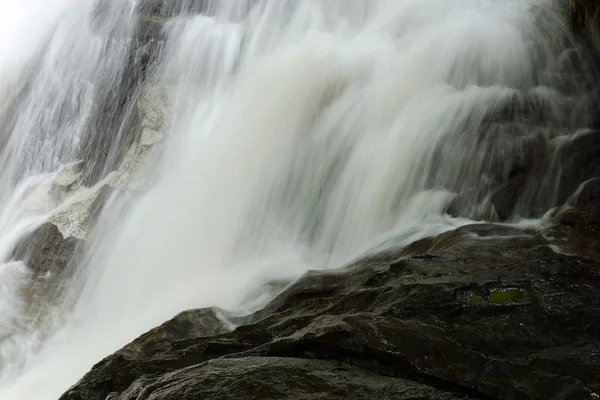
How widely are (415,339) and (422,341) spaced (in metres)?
0.04

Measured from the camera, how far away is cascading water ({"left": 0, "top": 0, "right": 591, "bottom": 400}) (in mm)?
6305

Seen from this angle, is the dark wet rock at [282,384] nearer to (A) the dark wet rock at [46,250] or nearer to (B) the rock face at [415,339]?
(B) the rock face at [415,339]

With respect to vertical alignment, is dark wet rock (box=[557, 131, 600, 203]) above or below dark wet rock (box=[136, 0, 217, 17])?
below

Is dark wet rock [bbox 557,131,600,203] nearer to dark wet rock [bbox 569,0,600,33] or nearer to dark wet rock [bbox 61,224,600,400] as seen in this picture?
dark wet rock [bbox 61,224,600,400]

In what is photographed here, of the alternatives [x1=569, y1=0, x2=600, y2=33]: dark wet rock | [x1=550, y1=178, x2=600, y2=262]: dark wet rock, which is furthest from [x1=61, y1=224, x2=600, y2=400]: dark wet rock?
[x1=569, y1=0, x2=600, y2=33]: dark wet rock

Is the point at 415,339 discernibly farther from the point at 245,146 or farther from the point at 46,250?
the point at 46,250

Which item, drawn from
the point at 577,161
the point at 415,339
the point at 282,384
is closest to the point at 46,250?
the point at 282,384

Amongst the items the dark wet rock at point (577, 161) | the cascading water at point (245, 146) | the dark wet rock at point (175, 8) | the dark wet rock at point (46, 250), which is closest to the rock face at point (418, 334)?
the dark wet rock at point (577, 161)

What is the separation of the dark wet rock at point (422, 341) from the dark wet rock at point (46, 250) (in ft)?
18.0

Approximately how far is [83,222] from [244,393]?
7593 mm

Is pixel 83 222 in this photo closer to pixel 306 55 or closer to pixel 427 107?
pixel 306 55

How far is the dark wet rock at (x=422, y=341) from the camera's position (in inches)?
104

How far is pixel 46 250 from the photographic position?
9164 millimetres

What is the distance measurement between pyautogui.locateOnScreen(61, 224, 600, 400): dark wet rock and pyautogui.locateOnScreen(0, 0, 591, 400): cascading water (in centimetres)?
142
